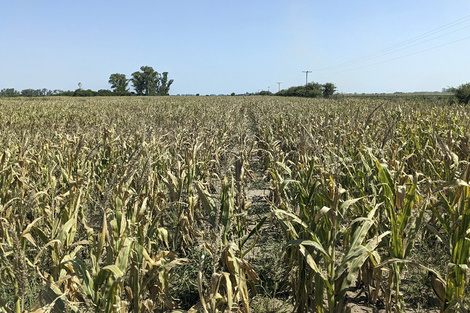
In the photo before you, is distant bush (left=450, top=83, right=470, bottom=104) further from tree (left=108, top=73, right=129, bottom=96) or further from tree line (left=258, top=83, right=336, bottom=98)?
tree (left=108, top=73, right=129, bottom=96)

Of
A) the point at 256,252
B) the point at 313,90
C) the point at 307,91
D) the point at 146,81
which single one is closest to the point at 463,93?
the point at 256,252

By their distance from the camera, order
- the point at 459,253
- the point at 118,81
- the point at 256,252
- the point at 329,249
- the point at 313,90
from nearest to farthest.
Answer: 1. the point at 459,253
2. the point at 329,249
3. the point at 256,252
4. the point at 313,90
5. the point at 118,81

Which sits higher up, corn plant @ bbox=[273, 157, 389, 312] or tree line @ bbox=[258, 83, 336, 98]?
tree line @ bbox=[258, 83, 336, 98]

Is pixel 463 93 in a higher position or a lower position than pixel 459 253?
higher

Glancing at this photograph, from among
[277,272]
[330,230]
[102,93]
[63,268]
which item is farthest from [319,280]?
[102,93]

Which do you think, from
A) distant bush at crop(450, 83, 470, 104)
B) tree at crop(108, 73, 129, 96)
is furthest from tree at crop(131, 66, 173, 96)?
distant bush at crop(450, 83, 470, 104)

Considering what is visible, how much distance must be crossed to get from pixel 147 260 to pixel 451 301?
5.89 feet

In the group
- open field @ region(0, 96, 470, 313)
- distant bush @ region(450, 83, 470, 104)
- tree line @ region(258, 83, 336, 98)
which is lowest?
open field @ region(0, 96, 470, 313)

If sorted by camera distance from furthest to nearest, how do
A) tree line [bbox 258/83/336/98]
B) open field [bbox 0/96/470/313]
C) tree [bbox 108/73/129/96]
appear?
tree [bbox 108/73/129/96], tree line [bbox 258/83/336/98], open field [bbox 0/96/470/313]

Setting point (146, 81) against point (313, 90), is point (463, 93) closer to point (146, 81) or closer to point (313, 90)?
point (313, 90)

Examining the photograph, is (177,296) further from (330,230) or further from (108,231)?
(330,230)

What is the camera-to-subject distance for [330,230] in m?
2.15

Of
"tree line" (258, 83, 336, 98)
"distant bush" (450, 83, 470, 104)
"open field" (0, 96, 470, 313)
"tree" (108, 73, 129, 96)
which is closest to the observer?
"open field" (0, 96, 470, 313)

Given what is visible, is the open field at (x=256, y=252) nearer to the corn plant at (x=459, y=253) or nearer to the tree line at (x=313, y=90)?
the corn plant at (x=459, y=253)
